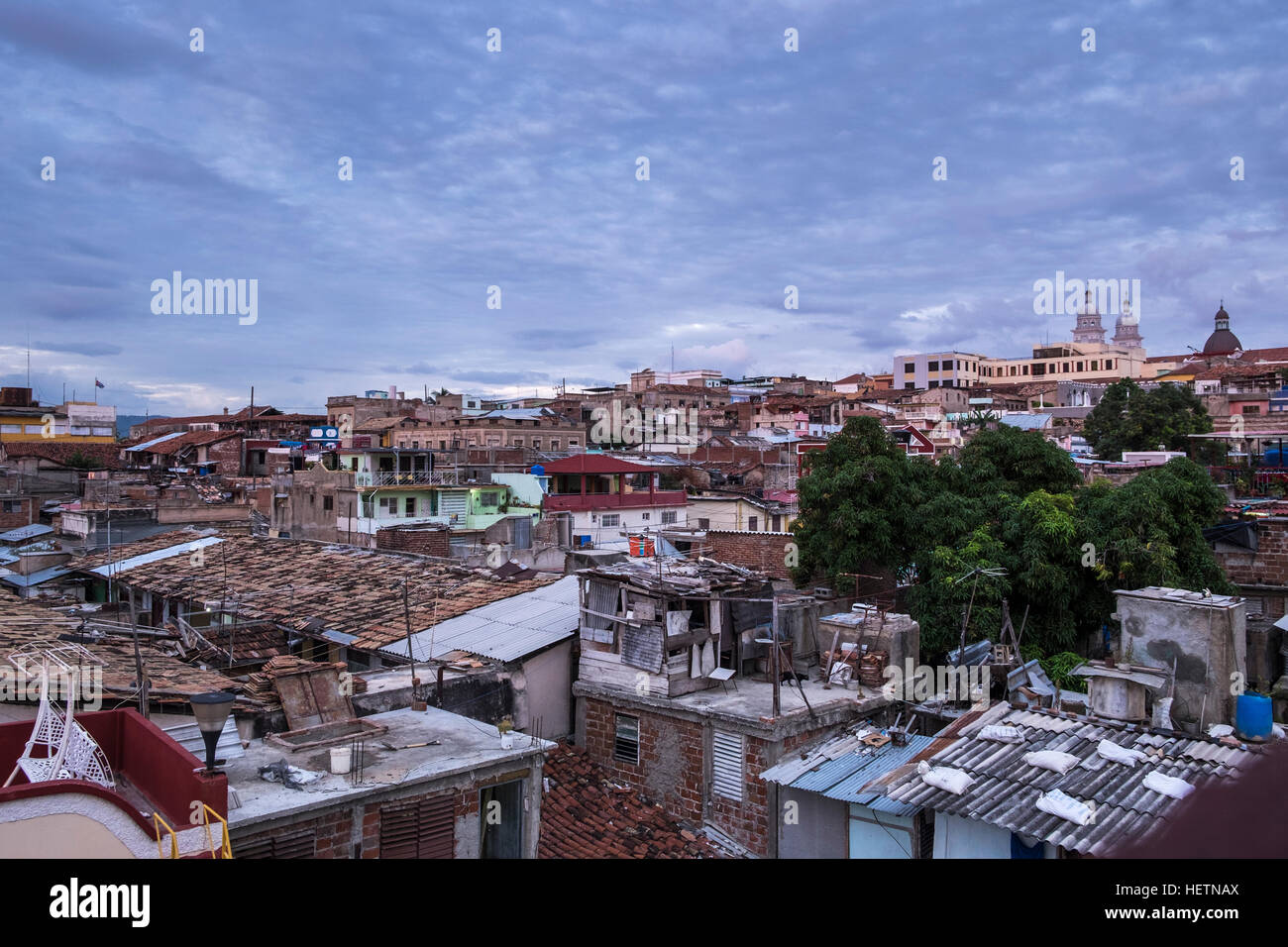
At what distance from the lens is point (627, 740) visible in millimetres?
12945

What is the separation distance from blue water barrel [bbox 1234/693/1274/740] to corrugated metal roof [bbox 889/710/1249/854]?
0.63m

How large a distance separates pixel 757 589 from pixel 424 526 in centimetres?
1652

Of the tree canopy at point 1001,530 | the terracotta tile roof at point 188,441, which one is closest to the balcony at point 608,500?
the tree canopy at point 1001,530

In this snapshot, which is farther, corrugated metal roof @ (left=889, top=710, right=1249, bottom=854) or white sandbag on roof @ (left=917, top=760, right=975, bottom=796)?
white sandbag on roof @ (left=917, top=760, right=975, bottom=796)

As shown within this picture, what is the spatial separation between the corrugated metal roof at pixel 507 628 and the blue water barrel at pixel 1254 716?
28.7ft

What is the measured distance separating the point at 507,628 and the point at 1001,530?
1135cm

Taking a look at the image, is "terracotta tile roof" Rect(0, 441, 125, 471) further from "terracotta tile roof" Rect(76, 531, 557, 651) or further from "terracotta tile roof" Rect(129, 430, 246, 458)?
"terracotta tile roof" Rect(76, 531, 557, 651)

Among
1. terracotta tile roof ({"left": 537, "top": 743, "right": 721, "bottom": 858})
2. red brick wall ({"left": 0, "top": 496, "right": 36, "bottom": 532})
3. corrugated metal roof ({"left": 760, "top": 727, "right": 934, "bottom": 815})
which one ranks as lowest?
terracotta tile roof ({"left": 537, "top": 743, "right": 721, "bottom": 858})

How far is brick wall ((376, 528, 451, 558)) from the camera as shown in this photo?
2533 centimetres

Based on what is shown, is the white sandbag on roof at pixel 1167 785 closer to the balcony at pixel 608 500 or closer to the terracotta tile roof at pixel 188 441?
the balcony at pixel 608 500

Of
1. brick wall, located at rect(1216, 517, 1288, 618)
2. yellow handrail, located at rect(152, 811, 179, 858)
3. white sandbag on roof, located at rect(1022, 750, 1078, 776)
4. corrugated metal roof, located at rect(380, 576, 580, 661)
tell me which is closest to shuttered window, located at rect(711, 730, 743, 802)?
corrugated metal roof, located at rect(380, 576, 580, 661)

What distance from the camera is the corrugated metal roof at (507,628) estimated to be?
45.2 ft

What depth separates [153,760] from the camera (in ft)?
20.0
